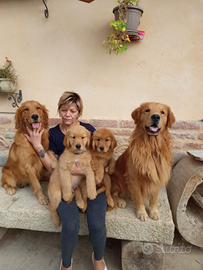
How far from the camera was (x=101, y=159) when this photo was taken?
2.17 metres

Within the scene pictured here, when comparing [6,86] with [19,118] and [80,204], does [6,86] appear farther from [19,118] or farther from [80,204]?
[80,204]

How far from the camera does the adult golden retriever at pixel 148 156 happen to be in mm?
Result: 1890

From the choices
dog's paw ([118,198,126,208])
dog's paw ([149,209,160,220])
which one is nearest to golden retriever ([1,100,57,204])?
dog's paw ([118,198,126,208])

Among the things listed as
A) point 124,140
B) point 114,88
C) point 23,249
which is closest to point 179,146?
point 124,140

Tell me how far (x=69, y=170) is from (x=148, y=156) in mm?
889

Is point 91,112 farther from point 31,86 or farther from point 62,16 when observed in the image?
point 62,16

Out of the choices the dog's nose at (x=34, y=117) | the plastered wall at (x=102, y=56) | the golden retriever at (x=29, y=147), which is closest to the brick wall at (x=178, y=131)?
the plastered wall at (x=102, y=56)

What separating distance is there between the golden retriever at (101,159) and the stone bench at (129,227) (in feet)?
0.73

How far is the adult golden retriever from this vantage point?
1.89 metres

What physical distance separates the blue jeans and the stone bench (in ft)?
0.68

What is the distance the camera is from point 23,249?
247cm

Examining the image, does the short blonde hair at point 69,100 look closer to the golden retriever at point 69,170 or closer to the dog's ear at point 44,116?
the dog's ear at point 44,116

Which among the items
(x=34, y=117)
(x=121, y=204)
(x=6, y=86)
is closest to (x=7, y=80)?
(x=6, y=86)

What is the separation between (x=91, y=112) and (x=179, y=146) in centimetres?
172
